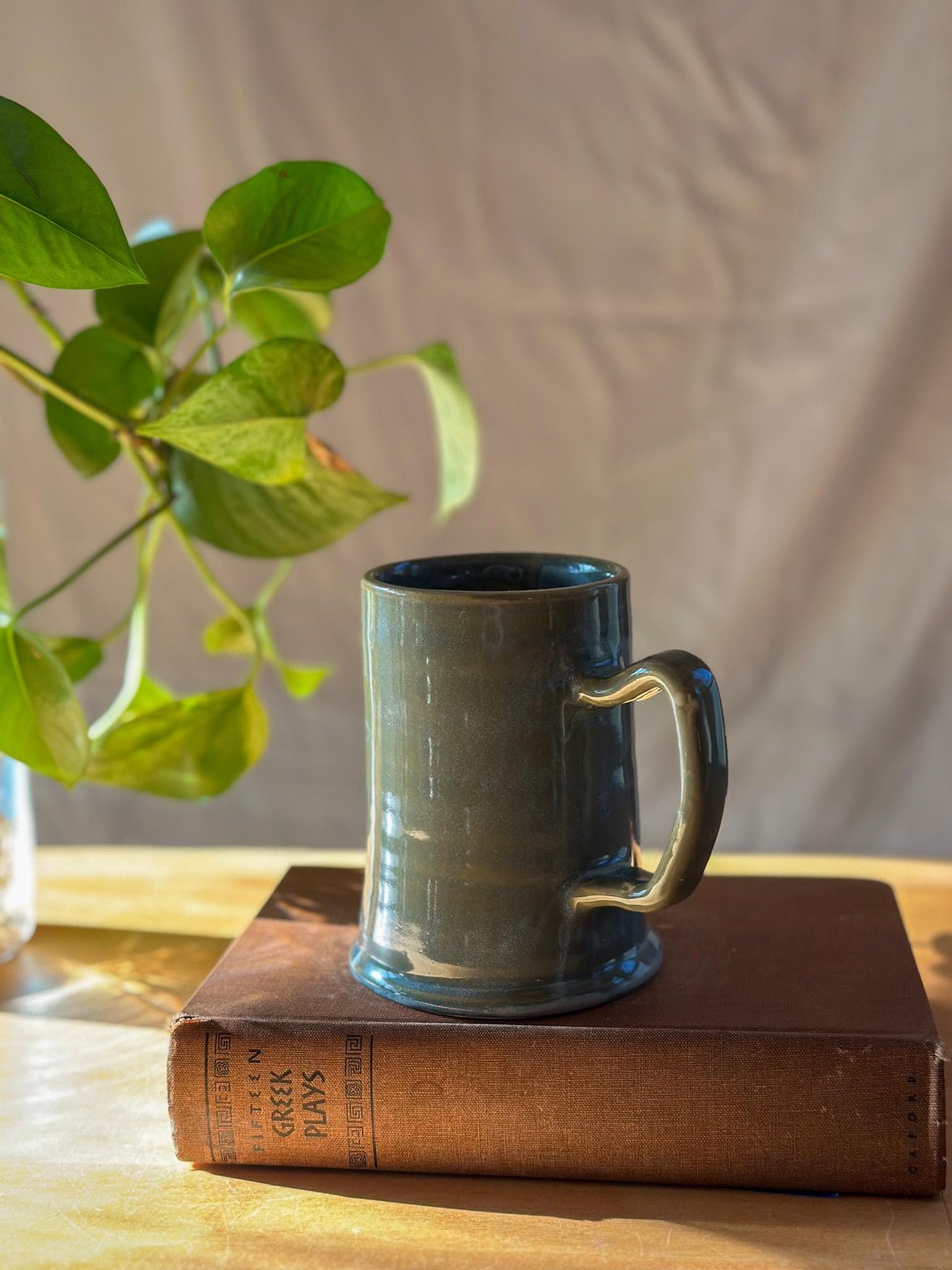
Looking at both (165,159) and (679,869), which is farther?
(165,159)

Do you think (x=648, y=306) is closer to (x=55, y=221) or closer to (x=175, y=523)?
(x=175, y=523)

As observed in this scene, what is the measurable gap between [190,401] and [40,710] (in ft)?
0.48

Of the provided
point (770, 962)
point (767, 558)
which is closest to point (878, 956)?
point (770, 962)

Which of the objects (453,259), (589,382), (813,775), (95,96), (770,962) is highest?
(95,96)

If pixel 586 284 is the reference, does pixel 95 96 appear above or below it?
above

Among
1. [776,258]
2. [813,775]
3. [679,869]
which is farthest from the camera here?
[813,775]

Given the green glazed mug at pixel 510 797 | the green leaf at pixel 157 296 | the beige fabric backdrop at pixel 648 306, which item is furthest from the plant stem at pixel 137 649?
the beige fabric backdrop at pixel 648 306

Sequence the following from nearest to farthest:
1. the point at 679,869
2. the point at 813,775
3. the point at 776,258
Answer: the point at 679,869, the point at 776,258, the point at 813,775

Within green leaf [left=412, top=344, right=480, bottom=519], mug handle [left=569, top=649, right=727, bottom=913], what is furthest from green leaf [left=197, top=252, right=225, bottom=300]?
mug handle [left=569, top=649, right=727, bottom=913]

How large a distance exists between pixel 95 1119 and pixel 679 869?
0.88 feet

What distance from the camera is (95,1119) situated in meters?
0.53

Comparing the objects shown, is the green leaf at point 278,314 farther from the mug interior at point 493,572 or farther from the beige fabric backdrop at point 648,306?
the beige fabric backdrop at point 648,306

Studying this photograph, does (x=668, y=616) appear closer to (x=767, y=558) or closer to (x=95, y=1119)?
(x=767, y=558)

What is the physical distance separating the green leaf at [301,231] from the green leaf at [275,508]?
9 centimetres
